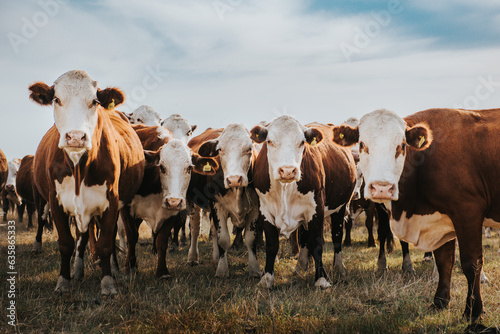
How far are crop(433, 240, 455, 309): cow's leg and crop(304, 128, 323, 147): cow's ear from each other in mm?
2118

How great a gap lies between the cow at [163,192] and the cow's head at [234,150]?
0.23 meters

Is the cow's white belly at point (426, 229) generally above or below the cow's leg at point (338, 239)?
above

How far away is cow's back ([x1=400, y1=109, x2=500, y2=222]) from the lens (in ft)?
15.9

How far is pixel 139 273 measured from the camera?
285 inches

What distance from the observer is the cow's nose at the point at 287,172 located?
19.3ft

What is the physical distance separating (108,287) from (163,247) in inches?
53.6

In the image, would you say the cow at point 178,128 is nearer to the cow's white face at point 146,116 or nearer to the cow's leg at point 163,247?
the cow's white face at point 146,116

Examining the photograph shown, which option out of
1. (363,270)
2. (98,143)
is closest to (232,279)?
(363,270)

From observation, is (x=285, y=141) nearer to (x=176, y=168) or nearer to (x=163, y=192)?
(x=176, y=168)

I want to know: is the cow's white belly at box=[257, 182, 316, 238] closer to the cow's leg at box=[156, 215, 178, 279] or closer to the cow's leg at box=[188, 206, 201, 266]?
the cow's leg at box=[156, 215, 178, 279]

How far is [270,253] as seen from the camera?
6613 mm

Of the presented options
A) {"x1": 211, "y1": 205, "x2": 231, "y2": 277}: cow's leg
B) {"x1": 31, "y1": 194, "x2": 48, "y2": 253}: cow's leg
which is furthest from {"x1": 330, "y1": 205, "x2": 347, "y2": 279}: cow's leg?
{"x1": 31, "y1": 194, "x2": 48, "y2": 253}: cow's leg

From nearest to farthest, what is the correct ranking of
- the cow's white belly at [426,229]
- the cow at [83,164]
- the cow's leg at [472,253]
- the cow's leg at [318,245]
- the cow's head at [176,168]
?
the cow's leg at [472,253] < the cow's white belly at [426,229] < the cow at [83,164] < the cow's leg at [318,245] < the cow's head at [176,168]

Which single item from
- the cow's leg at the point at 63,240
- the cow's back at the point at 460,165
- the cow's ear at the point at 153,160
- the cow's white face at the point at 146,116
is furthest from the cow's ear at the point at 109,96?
the cow's white face at the point at 146,116
